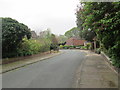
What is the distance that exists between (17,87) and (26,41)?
39.3ft

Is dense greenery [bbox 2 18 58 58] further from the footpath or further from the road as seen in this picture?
the footpath

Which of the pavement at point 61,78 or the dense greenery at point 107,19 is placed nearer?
the dense greenery at point 107,19

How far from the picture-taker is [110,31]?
6.36m

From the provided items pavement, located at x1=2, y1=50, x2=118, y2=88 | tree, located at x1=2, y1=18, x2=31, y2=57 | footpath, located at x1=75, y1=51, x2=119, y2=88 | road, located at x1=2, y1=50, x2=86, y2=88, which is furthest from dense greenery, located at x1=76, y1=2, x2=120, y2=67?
tree, located at x1=2, y1=18, x2=31, y2=57

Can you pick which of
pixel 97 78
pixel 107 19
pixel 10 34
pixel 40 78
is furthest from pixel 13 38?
pixel 107 19

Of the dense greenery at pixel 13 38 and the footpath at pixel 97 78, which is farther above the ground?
the dense greenery at pixel 13 38

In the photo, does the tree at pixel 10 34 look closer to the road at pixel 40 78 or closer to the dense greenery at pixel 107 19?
the road at pixel 40 78

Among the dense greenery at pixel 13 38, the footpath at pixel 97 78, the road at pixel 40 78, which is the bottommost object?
the road at pixel 40 78

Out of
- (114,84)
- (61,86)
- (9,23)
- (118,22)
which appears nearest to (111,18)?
(118,22)

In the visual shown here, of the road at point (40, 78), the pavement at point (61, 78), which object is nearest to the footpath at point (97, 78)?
the pavement at point (61, 78)

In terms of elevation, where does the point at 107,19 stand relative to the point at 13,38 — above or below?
above

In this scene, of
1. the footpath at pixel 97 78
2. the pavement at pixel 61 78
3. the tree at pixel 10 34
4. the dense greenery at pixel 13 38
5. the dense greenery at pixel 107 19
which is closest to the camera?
the dense greenery at pixel 107 19

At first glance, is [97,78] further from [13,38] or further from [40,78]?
[13,38]

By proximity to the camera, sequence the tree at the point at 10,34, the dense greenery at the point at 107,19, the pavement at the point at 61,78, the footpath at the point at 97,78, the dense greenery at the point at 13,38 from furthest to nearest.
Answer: the dense greenery at the point at 13,38
the tree at the point at 10,34
the pavement at the point at 61,78
the footpath at the point at 97,78
the dense greenery at the point at 107,19
